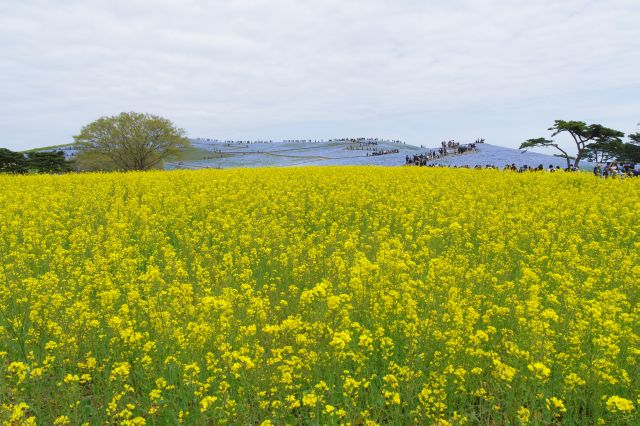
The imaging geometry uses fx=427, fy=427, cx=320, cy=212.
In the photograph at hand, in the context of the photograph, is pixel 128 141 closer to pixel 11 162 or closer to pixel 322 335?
pixel 11 162

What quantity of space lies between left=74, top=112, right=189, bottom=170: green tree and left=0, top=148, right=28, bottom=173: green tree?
7998mm

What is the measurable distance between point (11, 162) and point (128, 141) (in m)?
12.6


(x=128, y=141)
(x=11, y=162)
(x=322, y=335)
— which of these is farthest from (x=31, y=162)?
(x=322, y=335)

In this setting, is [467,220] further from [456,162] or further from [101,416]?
[456,162]

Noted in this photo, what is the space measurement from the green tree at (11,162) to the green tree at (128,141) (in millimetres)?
7998

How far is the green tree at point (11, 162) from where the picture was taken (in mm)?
44594

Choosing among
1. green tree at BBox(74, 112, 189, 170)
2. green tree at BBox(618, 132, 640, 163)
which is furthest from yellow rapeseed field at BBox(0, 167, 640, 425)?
green tree at BBox(618, 132, 640, 163)

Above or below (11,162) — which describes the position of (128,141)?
above

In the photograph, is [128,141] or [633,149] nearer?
[128,141]

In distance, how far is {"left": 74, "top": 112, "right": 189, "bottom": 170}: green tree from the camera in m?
53.4

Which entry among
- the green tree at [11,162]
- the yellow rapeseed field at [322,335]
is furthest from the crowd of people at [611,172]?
the green tree at [11,162]

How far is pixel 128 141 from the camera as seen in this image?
54031mm

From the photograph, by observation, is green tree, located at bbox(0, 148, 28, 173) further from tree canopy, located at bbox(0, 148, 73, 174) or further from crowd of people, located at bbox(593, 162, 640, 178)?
crowd of people, located at bbox(593, 162, 640, 178)

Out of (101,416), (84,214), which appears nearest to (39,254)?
(84,214)
